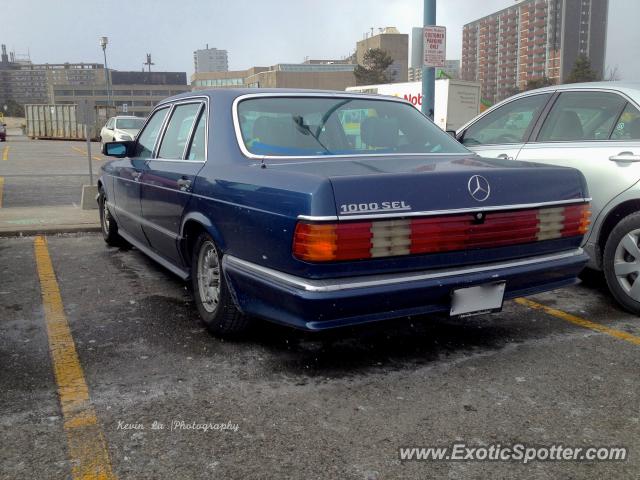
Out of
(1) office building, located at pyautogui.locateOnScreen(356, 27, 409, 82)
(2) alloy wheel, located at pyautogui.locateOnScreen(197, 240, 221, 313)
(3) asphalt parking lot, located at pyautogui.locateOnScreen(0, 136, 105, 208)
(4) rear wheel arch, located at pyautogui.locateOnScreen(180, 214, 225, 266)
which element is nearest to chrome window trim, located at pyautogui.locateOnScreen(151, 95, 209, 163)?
(4) rear wheel arch, located at pyautogui.locateOnScreen(180, 214, 225, 266)

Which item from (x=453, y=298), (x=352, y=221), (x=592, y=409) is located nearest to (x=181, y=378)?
(x=352, y=221)

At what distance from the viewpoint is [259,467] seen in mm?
2432

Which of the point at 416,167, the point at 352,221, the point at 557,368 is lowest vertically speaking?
the point at 557,368

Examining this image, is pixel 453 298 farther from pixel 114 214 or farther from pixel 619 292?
pixel 114 214

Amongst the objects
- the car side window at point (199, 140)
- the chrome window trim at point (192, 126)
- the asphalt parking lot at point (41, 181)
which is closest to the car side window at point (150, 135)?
the chrome window trim at point (192, 126)

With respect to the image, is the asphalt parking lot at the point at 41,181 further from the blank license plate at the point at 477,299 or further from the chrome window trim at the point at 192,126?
the blank license plate at the point at 477,299

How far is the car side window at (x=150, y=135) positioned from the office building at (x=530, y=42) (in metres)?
99.6

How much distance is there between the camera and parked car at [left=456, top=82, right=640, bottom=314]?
433cm

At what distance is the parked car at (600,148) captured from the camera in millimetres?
4332

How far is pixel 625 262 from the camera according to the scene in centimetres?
435

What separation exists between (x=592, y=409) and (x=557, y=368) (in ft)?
1.69

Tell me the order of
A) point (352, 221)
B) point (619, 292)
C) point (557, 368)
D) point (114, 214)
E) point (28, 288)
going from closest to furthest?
1. point (352, 221)
2. point (557, 368)
3. point (619, 292)
4. point (28, 288)
5. point (114, 214)

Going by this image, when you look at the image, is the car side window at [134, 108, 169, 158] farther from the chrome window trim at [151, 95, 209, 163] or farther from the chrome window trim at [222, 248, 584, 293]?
the chrome window trim at [222, 248, 584, 293]

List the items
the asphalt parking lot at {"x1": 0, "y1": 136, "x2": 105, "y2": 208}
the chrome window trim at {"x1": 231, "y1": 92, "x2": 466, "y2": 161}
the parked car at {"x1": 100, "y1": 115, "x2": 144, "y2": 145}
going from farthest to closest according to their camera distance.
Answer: the parked car at {"x1": 100, "y1": 115, "x2": 144, "y2": 145} → the asphalt parking lot at {"x1": 0, "y1": 136, "x2": 105, "y2": 208} → the chrome window trim at {"x1": 231, "y1": 92, "x2": 466, "y2": 161}
